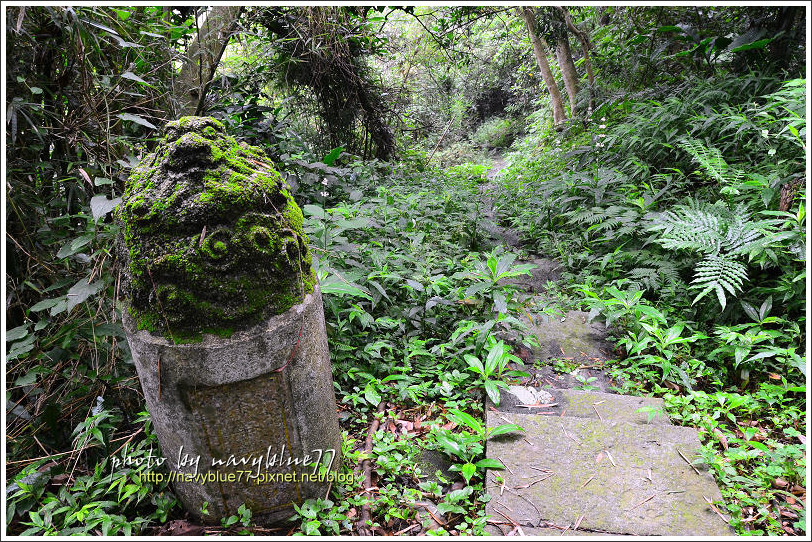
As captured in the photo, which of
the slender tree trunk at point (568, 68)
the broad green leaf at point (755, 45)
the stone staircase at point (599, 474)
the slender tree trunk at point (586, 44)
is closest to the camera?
the stone staircase at point (599, 474)

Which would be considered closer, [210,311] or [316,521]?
[210,311]

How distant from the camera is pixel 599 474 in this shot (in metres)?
2.26

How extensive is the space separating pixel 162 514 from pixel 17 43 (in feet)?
8.71

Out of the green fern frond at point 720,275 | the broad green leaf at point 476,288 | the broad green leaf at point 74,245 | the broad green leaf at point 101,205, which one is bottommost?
the green fern frond at point 720,275

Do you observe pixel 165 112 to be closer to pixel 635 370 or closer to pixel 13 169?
pixel 13 169

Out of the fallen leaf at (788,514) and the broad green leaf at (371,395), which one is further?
the broad green leaf at (371,395)

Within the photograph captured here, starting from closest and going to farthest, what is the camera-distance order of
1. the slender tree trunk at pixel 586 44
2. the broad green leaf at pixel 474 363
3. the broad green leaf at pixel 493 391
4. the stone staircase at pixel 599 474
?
the stone staircase at pixel 599 474 < the broad green leaf at pixel 493 391 < the broad green leaf at pixel 474 363 < the slender tree trunk at pixel 586 44

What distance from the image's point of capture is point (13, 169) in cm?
241

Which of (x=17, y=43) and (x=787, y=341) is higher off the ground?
(x=17, y=43)

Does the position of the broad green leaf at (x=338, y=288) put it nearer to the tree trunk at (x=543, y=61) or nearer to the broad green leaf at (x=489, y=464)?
the broad green leaf at (x=489, y=464)

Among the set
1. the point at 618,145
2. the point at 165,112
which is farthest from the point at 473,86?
the point at 165,112

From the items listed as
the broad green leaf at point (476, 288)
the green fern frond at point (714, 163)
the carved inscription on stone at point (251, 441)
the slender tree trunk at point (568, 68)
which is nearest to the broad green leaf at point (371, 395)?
the carved inscription on stone at point (251, 441)

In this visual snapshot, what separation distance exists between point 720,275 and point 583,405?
1.51 metres

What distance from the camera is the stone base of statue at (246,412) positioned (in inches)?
A: 71.1
